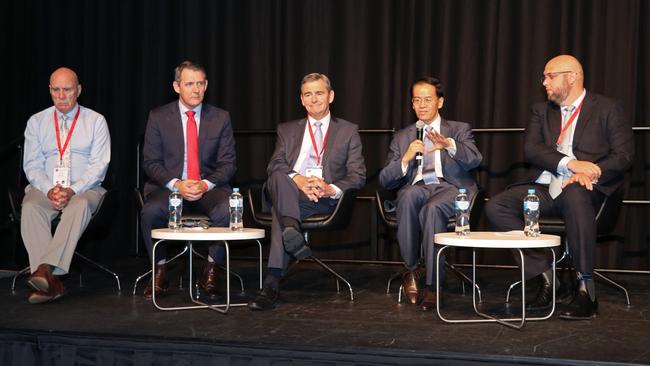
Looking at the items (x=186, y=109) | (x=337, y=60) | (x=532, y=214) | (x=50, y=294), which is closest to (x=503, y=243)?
(x=532, y=214)

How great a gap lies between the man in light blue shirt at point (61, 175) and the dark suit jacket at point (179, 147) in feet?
0.94

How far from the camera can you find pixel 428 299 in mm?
3717

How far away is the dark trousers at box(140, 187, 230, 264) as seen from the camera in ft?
13.6

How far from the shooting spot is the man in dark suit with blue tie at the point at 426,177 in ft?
12.6

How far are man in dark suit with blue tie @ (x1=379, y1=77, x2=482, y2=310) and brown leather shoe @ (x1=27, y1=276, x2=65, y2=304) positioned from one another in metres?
1.81

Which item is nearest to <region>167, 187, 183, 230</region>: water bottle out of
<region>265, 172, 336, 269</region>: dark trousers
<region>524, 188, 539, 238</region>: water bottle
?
<region>265, 172, 336, 269</region>: dark trousers

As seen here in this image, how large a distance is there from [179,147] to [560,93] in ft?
7.12

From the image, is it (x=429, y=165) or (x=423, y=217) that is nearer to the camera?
(x=423, y=217)

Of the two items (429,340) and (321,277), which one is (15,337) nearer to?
(429,340)

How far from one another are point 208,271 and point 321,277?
39.0 inches

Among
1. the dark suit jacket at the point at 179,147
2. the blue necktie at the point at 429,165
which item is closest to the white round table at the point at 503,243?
the blue necktie at the point at 429,165

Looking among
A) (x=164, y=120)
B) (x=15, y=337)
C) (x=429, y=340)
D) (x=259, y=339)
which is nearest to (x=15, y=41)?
(x=164, y=120)

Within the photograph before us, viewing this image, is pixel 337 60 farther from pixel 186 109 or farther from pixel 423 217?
pixel 423 217

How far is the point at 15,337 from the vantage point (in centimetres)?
308
